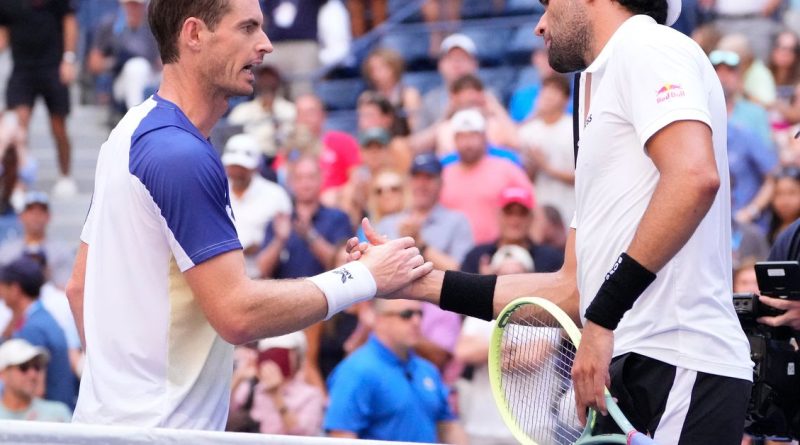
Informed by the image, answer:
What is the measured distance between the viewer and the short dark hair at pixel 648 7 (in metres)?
3.80

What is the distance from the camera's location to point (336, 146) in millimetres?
10914

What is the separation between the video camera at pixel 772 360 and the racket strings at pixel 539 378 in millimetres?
650

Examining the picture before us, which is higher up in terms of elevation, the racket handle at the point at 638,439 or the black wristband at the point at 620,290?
the black wristband at the point at 620,290

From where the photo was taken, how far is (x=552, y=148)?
9.63m

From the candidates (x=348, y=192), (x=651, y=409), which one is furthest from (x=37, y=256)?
(x=651, y=409)

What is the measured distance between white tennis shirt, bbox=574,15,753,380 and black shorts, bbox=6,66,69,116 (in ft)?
31.9

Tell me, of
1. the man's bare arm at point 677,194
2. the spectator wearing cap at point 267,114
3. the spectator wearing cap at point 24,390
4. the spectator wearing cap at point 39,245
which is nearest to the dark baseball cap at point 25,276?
the spectator wearing cap at point 39,245

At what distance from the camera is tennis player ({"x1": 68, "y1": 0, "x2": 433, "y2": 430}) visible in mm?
3539

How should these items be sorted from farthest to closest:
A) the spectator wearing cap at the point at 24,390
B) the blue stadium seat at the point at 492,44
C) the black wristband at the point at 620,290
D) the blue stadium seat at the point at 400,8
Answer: the blue stadium seat at the point at 400,8 → the blue stadium seat at the point at 492,44 → the spectator wearing cap at the point at 24,390 → the black wristband at the point at 620,290

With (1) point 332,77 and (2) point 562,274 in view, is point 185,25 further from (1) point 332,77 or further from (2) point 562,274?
(1) point 332,77

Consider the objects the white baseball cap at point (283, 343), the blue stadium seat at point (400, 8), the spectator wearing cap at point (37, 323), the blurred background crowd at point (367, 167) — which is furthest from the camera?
the blue stadium seat at point (400, 8)

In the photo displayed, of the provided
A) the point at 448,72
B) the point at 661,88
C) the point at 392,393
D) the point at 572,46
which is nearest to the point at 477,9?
the point at 448,72

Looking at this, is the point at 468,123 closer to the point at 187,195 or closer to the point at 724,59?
the point at 724,59

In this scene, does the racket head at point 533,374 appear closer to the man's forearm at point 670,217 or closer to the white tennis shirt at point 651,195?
the white tennis shirt at point 651,195
